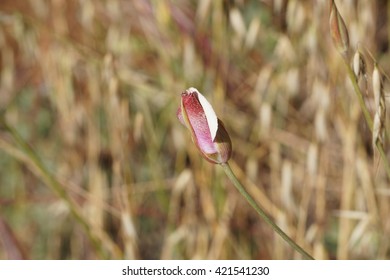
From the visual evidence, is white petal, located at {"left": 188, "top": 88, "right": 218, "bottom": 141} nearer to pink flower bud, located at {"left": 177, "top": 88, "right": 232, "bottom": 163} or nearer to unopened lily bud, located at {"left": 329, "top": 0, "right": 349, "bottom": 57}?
pink flower bud, located at {"left": 177, "top": 88, "right": 232, "bottom": 163}

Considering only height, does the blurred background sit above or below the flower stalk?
below

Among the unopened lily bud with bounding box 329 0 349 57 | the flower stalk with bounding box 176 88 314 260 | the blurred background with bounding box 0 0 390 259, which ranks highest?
the unopened lily bud with bounding box 329 0 349 57

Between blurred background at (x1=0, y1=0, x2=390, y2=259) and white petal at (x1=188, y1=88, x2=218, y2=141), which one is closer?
white petal at (x1=188, y1=88, x2=218, y2=141)

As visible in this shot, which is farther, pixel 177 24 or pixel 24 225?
pixel 24 225

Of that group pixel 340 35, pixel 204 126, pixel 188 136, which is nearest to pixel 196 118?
pixel 204 126

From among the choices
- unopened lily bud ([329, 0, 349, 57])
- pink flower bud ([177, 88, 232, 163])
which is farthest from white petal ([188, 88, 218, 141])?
unopened lily bud ([329, 0, 349, 57])

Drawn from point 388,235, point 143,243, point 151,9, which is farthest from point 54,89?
point 388,235
